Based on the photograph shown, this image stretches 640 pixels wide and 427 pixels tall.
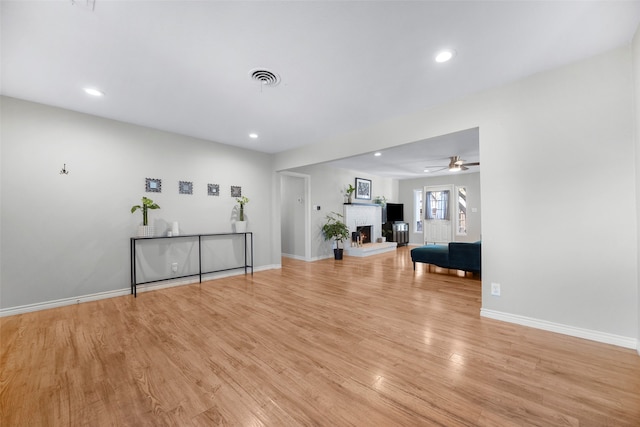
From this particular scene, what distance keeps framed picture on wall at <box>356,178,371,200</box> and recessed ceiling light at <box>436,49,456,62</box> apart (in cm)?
578

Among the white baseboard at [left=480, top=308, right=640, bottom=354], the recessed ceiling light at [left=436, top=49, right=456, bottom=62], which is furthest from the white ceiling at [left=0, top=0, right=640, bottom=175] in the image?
the white baseboard at [left=480, top=308, right=640, bottom=354]

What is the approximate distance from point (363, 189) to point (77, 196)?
22.2 feet

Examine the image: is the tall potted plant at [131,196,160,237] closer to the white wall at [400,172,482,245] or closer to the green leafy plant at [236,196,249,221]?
the green leafy plant at [236,196,249,221]

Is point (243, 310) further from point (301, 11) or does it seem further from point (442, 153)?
point (442, 153)

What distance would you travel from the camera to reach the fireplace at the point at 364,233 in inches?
308

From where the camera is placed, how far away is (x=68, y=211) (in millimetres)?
3271

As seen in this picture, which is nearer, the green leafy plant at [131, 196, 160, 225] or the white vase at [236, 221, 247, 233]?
the green leafy plant at [131, 196, 160, 225]

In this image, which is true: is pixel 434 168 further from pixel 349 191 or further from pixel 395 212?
pixel 349 191

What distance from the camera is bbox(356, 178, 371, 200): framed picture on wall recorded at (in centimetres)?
805

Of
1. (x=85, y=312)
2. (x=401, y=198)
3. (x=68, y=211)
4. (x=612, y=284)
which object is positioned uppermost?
(x=401, y=198)

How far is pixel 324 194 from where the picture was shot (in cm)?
691

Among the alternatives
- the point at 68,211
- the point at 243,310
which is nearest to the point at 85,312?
the point at 68,211

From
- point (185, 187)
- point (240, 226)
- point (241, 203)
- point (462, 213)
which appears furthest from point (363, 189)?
point (185, 187)

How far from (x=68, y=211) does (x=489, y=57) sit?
198 inches
